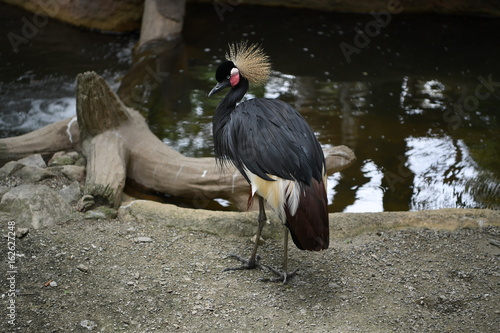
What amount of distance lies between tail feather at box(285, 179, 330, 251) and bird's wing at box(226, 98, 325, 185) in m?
0.12

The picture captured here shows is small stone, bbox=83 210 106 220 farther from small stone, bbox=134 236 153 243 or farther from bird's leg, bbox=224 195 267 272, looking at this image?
bird's leg, bbox=224 195 267 272

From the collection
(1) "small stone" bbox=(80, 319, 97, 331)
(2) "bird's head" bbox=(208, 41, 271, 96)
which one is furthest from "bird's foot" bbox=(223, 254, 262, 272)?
(2) "bird's head" bbox=(208, 41, 271, 96)

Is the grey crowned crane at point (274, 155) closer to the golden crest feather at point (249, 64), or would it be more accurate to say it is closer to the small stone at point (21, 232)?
the golden crest feather at point (249, 64)

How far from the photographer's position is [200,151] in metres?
6.28

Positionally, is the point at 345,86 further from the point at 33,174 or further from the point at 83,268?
the point at 83,268

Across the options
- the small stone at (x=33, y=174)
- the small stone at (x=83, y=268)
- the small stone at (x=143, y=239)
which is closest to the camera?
the small stone at (x=83, y=268)

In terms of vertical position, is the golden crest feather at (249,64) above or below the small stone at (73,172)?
above

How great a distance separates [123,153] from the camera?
521 cm

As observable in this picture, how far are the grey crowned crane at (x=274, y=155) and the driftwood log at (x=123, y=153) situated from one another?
1.09 m

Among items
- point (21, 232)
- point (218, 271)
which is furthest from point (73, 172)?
point (218, 271)

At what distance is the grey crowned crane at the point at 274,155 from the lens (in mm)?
3586

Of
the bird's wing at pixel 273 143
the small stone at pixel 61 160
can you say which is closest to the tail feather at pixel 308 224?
the bird's wing at pixel 273 143

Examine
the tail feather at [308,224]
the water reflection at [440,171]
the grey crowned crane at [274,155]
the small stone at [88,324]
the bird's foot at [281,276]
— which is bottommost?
the small stone at [88,324]

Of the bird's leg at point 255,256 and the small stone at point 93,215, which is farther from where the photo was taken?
the small stone at point 93,215
